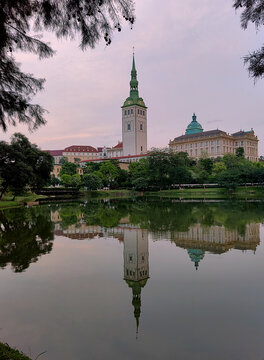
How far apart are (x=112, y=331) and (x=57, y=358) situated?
0.96 meters

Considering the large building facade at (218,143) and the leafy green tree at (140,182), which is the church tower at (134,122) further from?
the leafy green tree at (140,182)

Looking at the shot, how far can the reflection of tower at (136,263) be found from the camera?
6.10 m

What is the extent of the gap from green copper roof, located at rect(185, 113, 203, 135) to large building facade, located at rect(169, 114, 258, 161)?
7.01 m

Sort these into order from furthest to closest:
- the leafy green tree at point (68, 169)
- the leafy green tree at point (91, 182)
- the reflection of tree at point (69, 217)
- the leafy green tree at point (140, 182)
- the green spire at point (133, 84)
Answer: the green spire at point (133, 84) < the leafy green tree at point (68, 169) < the leafy green tree at point (140, 182) < the leafy green tree at point (91, 182) < the reflection of tree at point (69, 217)

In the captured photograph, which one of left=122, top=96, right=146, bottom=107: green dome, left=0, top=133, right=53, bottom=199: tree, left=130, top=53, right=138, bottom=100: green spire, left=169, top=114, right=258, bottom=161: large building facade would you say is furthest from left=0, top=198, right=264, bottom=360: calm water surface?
left=130, top=53, right=138, bottom=100: green spire

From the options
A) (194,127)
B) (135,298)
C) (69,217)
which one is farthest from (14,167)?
(194,127)

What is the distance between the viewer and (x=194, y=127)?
106 m

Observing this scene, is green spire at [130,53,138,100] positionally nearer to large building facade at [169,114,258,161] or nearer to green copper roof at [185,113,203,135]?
large building facade at [169,114,258,161]

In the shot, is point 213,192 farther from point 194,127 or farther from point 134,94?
point 194,127

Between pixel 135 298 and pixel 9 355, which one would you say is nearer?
pixel 9 355

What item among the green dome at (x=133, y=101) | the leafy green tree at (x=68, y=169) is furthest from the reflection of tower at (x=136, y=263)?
the green dome at (x=133, y=101)

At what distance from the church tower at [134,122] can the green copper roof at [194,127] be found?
19.0m

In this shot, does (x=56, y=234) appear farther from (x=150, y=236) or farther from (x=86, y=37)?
(x=86, y=37)

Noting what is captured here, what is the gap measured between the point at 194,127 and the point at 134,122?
25989mm
